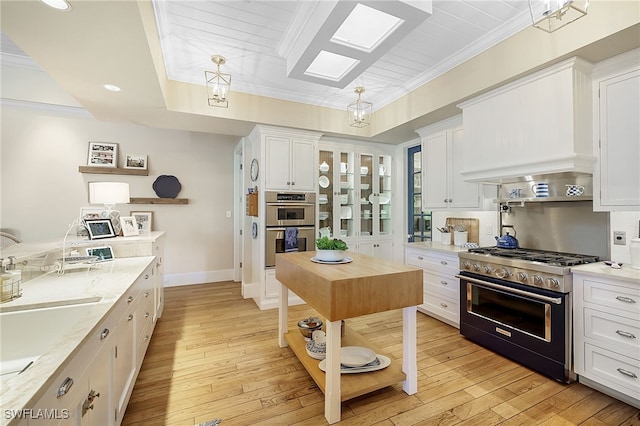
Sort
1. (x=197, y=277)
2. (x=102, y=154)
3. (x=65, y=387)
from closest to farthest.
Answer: (x=65, y=387), (x=102, y=154), (x=197, y=277)

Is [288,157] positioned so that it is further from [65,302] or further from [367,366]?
[65,302]

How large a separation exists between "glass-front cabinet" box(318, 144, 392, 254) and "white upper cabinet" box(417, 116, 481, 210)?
99cm

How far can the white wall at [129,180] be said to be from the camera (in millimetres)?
3949

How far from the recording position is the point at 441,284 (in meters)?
3.26

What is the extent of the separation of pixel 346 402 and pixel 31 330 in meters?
1.86

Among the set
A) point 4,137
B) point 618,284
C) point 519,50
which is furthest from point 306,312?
point 4,137

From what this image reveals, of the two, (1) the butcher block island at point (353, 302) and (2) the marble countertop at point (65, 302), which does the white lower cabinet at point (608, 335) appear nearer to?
(1) the butcher block island at point (353, 302)

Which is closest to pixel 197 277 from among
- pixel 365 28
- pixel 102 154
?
pixel 102 154

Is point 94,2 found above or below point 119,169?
above

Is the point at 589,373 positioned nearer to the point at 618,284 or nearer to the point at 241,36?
the point at 618,284

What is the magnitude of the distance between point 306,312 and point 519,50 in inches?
140

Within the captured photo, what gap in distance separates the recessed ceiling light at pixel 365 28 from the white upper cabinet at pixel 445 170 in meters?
1.76

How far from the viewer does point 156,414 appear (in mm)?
1837

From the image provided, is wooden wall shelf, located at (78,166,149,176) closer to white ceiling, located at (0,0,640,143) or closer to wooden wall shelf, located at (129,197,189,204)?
wooden wall shelf, located at (129,197,189,204)
